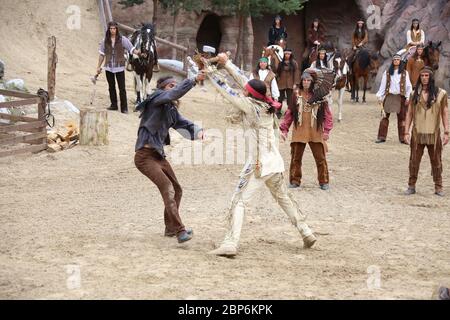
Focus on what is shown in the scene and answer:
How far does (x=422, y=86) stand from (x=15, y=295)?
671 centimetres

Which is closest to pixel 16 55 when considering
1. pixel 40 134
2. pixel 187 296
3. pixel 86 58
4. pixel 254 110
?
pixel 86 58

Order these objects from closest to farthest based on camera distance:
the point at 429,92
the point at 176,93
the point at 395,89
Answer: the point at 176,93, the point at 429,92, the point at 395,89

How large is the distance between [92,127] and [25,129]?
117 cm

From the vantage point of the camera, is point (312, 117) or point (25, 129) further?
point (25, 129)

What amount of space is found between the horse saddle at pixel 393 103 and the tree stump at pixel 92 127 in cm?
542

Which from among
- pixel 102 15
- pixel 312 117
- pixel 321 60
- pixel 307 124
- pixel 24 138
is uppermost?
pixel 102 15

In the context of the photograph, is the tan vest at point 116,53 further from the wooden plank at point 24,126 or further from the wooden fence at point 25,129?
the wooden plank at point 24,126

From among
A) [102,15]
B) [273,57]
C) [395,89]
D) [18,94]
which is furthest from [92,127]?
[102,15]

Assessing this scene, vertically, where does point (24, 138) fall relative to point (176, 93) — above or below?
below

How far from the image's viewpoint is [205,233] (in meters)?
9.38

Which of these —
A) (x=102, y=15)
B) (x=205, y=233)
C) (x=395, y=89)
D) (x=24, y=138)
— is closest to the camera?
(x=205, y=233)

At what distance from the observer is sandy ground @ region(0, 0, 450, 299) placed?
7.22m

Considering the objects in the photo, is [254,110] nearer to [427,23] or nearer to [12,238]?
[12,238]

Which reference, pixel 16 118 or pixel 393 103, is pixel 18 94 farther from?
pixel 393 103
